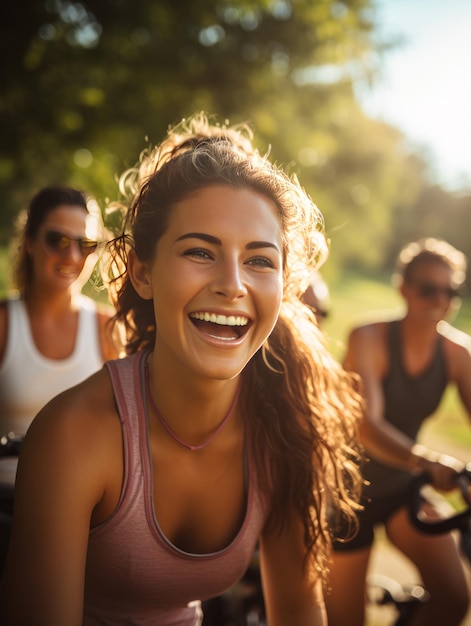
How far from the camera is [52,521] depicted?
1455mm

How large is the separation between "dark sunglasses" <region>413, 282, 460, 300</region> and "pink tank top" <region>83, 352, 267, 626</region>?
1889 mm

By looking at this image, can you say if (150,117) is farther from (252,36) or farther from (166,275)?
(166,275)

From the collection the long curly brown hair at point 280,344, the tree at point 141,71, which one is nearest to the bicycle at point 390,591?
the long curly brown hair at point 280,344

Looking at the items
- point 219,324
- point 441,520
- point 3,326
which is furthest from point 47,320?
point 441,520

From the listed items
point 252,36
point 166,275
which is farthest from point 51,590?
point 252,36

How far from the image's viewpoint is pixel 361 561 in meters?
3.17

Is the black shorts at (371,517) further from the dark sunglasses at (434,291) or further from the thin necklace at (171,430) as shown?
the thin necklace at (171,430)

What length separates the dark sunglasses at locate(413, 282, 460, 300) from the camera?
331 cm

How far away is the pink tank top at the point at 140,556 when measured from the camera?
5.26ft

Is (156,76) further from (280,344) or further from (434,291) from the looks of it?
(280,344)

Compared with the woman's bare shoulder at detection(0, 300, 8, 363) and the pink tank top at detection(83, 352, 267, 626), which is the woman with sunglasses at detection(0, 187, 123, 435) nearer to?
the woman's bare shoulder at detection(0, 300, 8, 363)

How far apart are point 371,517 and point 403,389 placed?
74 centimetres

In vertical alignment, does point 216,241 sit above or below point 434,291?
above

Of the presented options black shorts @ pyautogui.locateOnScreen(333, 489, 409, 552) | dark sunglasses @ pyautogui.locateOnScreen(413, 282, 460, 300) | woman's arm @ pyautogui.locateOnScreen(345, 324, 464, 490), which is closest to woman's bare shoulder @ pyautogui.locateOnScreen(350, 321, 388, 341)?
woman's arm @ pyautogui.locateOnScreen(345, 324, 464, 490)
